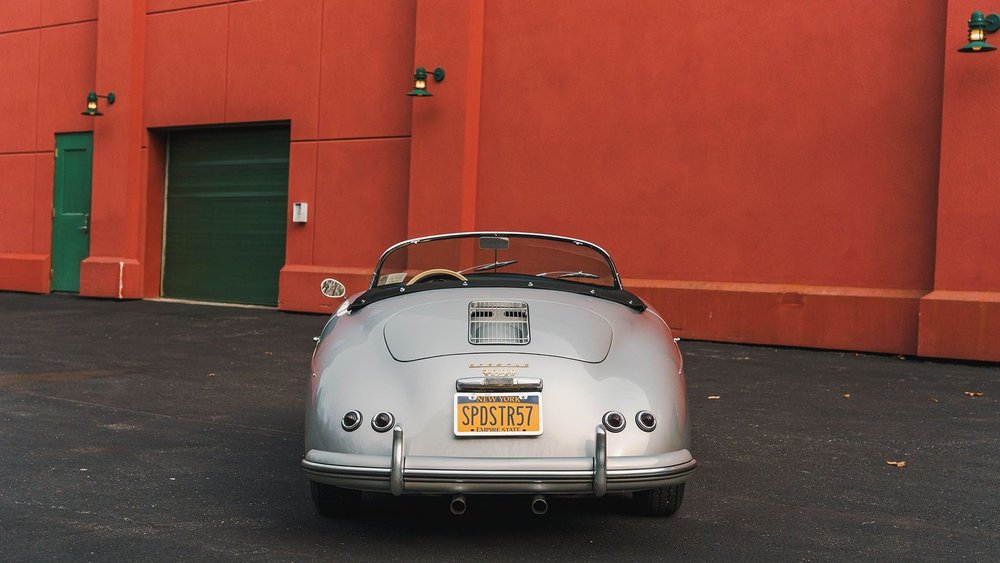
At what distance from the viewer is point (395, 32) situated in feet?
46.3

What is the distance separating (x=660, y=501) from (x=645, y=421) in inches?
27.5

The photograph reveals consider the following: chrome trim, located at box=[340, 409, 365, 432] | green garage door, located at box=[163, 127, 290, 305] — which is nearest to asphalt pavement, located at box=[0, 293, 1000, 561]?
chrome trim, located at box=[340, 409, 365, 432]

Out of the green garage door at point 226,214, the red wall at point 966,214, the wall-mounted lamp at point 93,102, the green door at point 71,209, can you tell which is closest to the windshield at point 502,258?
the red wall at point 966,214

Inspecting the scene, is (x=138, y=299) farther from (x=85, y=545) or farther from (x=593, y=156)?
(x=85, y=545)

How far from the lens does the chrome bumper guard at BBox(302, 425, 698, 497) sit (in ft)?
11.4

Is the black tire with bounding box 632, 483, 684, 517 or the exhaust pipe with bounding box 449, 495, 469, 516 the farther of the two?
the black tire with bounding box 632, 483, 684, 517

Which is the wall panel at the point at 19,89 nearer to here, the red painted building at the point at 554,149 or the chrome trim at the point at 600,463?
the red painted building at the point at 554,149

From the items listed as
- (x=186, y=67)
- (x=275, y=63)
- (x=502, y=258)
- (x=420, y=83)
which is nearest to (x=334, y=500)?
(x=502, y=258)

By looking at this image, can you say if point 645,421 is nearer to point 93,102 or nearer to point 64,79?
point 93,102

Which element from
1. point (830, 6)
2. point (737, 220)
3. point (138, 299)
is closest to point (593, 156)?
point (737, 220)

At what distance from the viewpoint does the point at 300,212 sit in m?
14.9

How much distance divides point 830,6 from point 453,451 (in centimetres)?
924

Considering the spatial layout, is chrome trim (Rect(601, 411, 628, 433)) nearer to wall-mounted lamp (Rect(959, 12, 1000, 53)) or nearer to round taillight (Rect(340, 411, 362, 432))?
round taillight (Rect(340, 411, 362, 432))

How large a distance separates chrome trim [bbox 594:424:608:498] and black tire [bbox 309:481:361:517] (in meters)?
1.10
